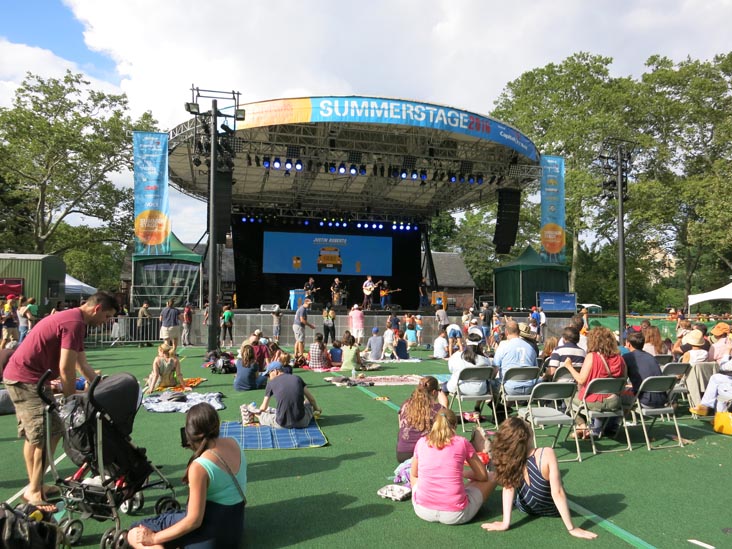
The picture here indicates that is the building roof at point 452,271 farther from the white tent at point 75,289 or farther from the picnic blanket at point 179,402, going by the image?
the picnic blanket at point 179,402

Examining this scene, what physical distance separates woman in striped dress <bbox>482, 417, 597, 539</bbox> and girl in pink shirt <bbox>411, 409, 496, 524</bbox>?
0.60ft

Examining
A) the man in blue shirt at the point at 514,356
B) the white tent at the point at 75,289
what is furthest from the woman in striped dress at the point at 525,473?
the white tent at the point at 75,289

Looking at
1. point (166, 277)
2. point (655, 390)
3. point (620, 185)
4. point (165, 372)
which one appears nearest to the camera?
point (655, 390)

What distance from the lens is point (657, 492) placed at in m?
4.17

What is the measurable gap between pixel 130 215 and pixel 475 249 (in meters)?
29.1

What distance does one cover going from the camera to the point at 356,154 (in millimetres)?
18172

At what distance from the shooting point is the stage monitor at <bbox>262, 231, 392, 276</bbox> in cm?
2456

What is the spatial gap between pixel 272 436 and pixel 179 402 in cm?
244

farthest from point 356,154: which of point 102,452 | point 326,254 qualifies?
point 102,452

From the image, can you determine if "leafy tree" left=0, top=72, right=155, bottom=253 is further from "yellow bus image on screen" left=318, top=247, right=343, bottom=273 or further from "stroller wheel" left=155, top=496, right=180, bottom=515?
"stroller wheel" left=155, top=496, right=180, bottom=515

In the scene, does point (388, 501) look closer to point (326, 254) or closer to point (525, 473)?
point (525, 473)

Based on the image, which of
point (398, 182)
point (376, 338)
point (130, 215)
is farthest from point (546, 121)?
point (130, 215)

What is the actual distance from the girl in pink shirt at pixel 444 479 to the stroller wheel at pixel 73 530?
86.0 inches

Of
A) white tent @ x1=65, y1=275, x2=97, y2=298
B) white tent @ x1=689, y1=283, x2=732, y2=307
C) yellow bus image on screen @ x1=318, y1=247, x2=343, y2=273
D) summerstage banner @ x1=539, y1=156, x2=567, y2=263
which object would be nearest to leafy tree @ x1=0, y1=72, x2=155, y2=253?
white tent @ x1=65, y1=275, x2=97, y2=298
